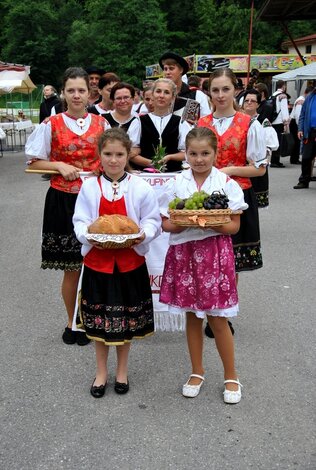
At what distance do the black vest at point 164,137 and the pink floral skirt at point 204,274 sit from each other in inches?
46.7

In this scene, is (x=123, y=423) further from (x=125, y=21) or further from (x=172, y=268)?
(x=125, y=21)

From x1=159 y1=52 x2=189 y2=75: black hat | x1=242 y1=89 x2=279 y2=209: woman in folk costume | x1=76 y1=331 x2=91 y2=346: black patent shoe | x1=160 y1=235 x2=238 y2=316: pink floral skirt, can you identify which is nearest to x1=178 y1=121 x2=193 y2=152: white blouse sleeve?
x1=242 y1=89 x2=279 y2=209: woman in folk costume

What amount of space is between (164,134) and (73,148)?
744 mm

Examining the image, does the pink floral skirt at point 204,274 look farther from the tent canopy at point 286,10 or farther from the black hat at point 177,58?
the tent canopy at point 286,10

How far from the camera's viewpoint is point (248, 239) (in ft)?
12.8

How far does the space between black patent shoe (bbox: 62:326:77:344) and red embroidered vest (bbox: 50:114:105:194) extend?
1.08m

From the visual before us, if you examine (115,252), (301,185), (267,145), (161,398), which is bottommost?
(161,398)

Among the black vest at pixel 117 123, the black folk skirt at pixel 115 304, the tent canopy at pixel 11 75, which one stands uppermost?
the tent canopy at pixel 11 75

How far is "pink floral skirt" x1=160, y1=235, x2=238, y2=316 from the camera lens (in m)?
3.06

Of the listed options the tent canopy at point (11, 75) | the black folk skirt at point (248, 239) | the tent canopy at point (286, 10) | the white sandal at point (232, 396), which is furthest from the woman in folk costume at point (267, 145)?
the tent canopy at point (11, 75)

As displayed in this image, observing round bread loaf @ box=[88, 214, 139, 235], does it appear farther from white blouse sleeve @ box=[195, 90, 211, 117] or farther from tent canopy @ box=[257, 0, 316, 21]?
tent canopy @ box=[257, 0, 316, 21]

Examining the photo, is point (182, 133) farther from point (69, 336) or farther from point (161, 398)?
point (161, 398)

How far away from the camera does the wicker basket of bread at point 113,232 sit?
9.53ft

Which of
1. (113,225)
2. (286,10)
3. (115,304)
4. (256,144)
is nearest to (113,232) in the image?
(113,225)
